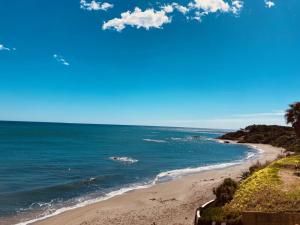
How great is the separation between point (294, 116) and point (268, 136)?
8010 cm

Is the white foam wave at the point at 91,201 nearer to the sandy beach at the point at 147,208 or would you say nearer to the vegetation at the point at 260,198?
the sandy beach at the point at 147,208

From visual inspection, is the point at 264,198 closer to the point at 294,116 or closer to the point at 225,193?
the point at 225,193

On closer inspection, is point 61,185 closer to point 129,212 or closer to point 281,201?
point 129,212

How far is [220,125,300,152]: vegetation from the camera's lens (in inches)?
3677

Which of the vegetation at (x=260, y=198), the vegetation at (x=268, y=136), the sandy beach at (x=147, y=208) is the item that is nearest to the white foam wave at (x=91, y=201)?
the sandy beach at (x=147, y=208)

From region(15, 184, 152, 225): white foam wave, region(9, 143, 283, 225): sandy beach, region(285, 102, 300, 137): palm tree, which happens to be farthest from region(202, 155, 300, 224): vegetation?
region(285, 102, 300, 137): palm tree

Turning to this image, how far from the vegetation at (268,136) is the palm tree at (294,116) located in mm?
41366

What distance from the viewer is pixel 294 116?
38.9 meters

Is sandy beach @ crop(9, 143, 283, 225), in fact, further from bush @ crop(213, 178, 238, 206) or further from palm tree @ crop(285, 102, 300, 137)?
palm tree @ crop(285, 102, 300, 137)

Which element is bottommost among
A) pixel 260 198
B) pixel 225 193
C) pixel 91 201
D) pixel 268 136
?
pixel 91 201

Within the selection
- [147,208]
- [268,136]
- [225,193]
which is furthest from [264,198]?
[268,136]

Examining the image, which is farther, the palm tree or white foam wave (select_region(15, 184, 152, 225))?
the palm tree

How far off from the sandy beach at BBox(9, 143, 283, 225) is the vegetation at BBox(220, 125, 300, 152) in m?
53.2

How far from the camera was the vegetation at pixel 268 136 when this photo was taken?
93.4 m
